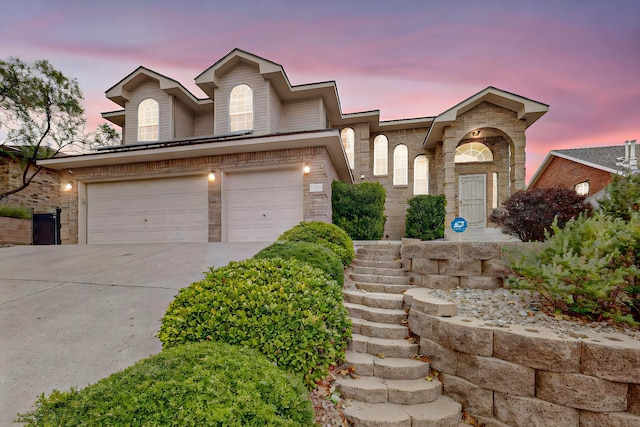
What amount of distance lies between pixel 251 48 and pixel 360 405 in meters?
12.3

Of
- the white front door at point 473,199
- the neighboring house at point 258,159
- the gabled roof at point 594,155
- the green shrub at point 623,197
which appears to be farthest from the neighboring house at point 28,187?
the gabled roof at point 594,155

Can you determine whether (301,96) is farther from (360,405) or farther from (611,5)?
(360,405)

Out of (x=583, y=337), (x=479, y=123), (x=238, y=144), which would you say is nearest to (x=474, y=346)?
(x=583, y=337)

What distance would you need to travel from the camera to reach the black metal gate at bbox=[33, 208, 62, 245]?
13344 mm

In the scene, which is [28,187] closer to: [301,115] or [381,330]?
[301,115]

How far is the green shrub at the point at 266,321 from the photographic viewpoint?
2234 millimetres

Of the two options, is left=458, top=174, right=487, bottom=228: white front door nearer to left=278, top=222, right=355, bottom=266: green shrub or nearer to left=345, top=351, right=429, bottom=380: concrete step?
left=278, top=222, right=355, bottom=266: green shrub

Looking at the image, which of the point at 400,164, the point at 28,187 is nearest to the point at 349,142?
the point at 400,164

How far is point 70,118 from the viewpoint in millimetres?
13805

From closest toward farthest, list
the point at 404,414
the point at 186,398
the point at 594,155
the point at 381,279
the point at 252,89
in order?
the point at 186,398 < the point at 404,414 < the point at 381,279 < the point at 252,89 < the point at 594,155

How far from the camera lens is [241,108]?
11.1 metres

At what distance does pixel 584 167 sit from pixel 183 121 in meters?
20.9

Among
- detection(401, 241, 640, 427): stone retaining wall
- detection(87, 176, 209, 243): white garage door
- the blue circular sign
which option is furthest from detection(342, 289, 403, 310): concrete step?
detection(87, 176, 209, 243): white garage door

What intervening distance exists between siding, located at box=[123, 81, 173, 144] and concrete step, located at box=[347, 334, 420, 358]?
39.4 ft
